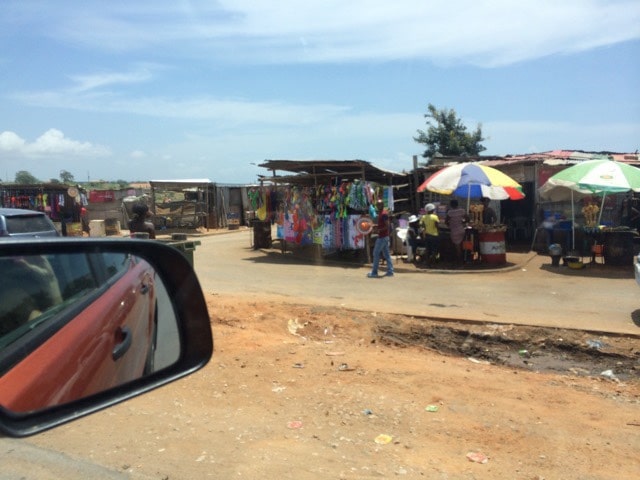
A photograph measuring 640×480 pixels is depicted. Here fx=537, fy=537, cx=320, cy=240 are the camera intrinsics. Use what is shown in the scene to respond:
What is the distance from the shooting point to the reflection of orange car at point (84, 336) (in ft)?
5.51

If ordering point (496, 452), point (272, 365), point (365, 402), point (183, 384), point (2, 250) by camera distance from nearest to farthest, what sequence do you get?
1. point (2, 250)
2. point (496, 452)
3. point (365, 402)
4. point (183, 384)
5. point (272, 365)

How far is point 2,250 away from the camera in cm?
156

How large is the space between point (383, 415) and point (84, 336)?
3426 millimetres

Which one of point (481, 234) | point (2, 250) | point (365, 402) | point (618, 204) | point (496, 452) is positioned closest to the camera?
point (2, 250)

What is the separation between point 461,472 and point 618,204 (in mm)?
14835

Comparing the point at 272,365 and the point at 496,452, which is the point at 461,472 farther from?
the point at 272,365

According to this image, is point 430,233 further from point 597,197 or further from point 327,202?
point 597,197

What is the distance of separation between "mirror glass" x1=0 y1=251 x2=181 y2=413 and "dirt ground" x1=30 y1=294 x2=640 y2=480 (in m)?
1.94

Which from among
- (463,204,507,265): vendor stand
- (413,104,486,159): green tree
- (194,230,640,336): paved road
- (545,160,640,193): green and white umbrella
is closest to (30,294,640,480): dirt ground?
(194,230,640,336): paved road

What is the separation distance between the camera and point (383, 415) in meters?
4.83

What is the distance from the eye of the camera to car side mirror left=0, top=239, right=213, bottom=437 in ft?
5.47

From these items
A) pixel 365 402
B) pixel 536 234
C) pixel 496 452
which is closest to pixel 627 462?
pixel 496 452

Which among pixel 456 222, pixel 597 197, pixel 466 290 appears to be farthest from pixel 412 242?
pixel 597 197

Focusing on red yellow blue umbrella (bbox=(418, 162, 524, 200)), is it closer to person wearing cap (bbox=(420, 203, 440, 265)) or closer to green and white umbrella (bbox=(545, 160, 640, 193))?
person wearing cap (bbox=(420, 203, 440, 265))
